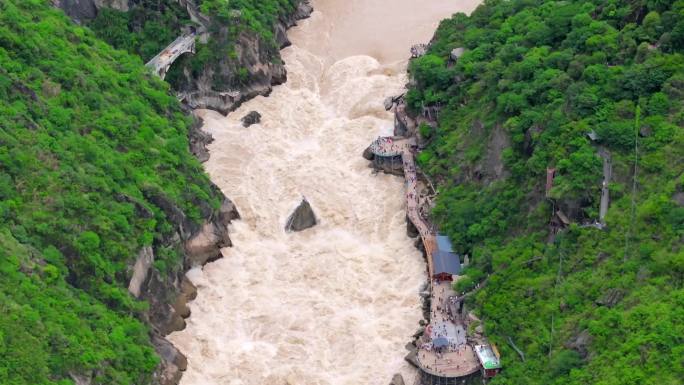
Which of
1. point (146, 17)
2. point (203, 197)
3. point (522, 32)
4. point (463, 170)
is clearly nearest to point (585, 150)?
point (463, 170)

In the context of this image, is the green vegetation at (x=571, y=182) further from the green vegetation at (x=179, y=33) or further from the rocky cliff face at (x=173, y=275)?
the green vegetation at (x=179, y=33)

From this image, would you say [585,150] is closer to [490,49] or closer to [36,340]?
[490,49]

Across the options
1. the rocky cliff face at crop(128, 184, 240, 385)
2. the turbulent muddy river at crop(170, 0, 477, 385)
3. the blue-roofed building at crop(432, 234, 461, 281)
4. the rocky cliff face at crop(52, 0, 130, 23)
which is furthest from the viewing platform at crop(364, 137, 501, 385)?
the rocky cliff face at crop(52, 0, 130, 23)

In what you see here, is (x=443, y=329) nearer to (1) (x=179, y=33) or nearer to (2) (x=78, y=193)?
(2) (x=78, y=193)

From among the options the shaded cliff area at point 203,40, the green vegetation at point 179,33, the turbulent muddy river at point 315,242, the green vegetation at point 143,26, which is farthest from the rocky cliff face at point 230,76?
the green vegetation at point 143,26

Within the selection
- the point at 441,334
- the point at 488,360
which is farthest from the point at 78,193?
the point at 488,360
